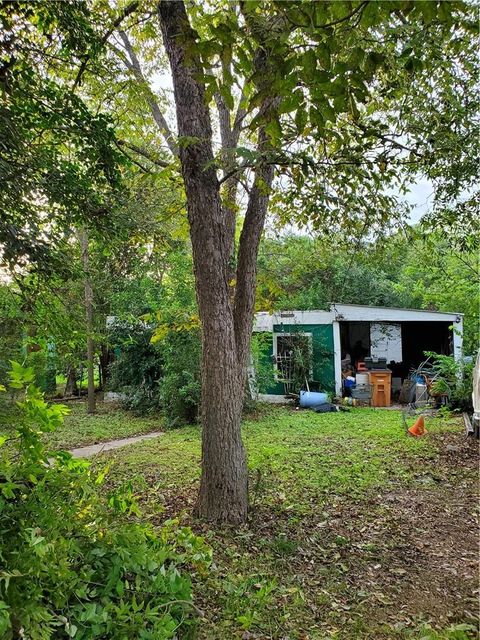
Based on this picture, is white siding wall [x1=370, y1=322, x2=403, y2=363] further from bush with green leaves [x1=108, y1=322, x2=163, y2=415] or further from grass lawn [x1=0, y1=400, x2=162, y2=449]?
grass lawn [x1=0, y1=400, x2=162, y2=449]

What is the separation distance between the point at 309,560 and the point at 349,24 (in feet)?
11.1

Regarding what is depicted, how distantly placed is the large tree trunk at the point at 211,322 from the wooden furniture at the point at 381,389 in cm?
833

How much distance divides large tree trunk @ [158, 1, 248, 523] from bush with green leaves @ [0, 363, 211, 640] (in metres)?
1.47

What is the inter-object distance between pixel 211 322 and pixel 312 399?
7948mm

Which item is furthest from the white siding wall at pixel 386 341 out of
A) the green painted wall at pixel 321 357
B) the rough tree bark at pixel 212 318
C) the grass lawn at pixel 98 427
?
the rough tree bark at pixel 212 318

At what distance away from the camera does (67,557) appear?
172cm

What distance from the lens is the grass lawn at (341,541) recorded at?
7.95 feet

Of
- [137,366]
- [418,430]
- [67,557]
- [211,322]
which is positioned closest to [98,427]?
[137,366]

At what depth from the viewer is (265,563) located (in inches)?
120

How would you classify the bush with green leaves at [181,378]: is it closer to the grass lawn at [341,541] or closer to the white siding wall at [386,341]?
the grass lawn at [341,541]

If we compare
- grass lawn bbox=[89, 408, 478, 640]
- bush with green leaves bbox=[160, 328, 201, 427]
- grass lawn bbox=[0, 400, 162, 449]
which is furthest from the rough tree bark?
bush with green leaves bbox=[160, 328, 201, 427]

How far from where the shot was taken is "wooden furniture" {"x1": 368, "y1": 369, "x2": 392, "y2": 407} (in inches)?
442

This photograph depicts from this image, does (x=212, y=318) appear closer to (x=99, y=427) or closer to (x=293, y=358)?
(x=99, y=427)

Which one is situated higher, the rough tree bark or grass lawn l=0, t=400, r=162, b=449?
the rough tree bark
